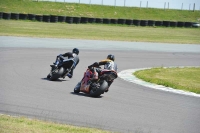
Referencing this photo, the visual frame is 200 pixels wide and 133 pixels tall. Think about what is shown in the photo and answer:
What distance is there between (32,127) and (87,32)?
29.9m

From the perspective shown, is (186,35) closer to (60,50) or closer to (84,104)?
(60,50)

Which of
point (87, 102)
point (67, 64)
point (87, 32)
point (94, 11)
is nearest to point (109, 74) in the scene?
point (87, 102)

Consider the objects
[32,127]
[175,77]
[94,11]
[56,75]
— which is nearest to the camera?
[32,127]

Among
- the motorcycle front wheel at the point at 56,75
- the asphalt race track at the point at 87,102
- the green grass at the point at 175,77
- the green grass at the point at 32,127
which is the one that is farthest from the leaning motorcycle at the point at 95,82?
the green grass at the point at 32,127

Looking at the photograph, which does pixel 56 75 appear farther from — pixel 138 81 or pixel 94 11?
pixel 94 11

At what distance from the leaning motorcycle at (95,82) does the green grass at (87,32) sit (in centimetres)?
1784

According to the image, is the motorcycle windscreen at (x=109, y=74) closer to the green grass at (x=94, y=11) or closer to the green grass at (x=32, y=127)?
the green grass at (x=32, y=127)

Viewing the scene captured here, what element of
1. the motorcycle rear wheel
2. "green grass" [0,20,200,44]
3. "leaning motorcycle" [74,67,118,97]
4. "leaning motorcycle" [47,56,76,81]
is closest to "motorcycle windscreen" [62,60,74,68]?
"leaning motorcycle" [47,56,76,81]

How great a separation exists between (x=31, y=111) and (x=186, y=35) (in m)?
34.2

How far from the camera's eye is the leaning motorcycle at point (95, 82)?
13.8m

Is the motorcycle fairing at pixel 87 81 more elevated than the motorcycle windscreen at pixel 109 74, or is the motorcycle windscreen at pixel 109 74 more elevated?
the motorcycle windscreen at pixel 109 74

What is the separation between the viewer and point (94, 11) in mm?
58500

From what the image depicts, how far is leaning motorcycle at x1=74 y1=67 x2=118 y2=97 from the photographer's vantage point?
541 inches

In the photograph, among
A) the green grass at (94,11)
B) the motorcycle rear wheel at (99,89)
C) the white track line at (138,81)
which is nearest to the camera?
the motorcycle rear wheel at (99,89)
